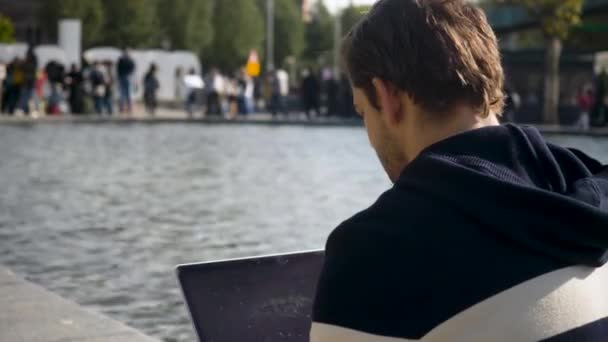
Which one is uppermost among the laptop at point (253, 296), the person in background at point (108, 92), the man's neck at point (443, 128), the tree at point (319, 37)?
the man's neck at point (443, 128)

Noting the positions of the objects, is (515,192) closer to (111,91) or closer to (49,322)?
(49,322)

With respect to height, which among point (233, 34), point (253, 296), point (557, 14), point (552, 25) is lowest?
point (233, 34)

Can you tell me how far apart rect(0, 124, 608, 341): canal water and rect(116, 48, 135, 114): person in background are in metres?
10.7

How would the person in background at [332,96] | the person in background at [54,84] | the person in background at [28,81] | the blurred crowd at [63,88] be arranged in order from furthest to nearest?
the person in background at [332,96] → the person in background at [54,84] → the blurred crowd at [63,88] → the person in background at [28,81]

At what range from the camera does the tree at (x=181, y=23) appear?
8556 cm

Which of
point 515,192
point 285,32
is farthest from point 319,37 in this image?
point 515,192

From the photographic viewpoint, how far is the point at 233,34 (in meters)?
93.9

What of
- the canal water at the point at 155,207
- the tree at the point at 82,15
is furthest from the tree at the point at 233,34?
the canal water at the point at 155,207

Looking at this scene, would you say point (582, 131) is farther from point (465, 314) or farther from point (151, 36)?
point (151, 36)

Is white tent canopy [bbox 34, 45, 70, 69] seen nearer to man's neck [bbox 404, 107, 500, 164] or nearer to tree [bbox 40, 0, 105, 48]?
Result: tree [bbox 40, 0, 105, 48]

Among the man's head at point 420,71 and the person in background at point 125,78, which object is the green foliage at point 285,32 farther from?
the man's head at point 420,71

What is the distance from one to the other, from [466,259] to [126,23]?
76.2 meters

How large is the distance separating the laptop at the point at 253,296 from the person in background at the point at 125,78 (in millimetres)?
32978

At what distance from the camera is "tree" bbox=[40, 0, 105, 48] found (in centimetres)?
7362
